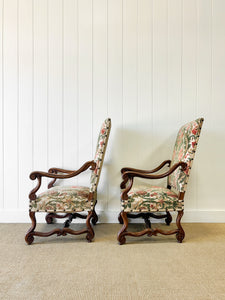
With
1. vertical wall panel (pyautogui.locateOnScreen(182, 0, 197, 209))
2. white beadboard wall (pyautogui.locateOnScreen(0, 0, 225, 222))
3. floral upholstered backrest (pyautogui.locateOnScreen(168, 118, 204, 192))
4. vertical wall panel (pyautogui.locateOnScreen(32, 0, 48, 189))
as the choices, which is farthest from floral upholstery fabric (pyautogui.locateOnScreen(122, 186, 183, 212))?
vertical wall panel (pyautogui.locateOnScreen(32, 0, 48, 189))

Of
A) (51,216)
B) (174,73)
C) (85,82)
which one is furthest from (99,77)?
(51,216)

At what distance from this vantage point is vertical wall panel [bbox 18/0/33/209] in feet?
8.36

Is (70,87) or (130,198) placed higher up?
(70,87)

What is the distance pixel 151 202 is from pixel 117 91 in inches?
55.6

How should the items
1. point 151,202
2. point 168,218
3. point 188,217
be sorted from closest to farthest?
point 151,202 → point 168,218 → point 188,217

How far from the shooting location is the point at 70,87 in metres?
2.56

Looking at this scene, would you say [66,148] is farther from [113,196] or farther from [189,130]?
[189,130]

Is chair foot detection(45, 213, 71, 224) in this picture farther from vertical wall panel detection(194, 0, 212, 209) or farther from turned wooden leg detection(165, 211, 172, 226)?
vertical wall panel detection(194, 0, 212, 209)

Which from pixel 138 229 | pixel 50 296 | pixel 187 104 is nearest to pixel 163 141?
pixel 187 104

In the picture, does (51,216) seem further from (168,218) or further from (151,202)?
(168,218)

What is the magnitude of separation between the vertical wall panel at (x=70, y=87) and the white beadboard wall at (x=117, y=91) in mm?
12

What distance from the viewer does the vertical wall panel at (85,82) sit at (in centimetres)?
254

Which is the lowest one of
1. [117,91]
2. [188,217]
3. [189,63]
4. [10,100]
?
[188,217]

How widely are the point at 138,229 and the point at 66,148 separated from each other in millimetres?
1259
